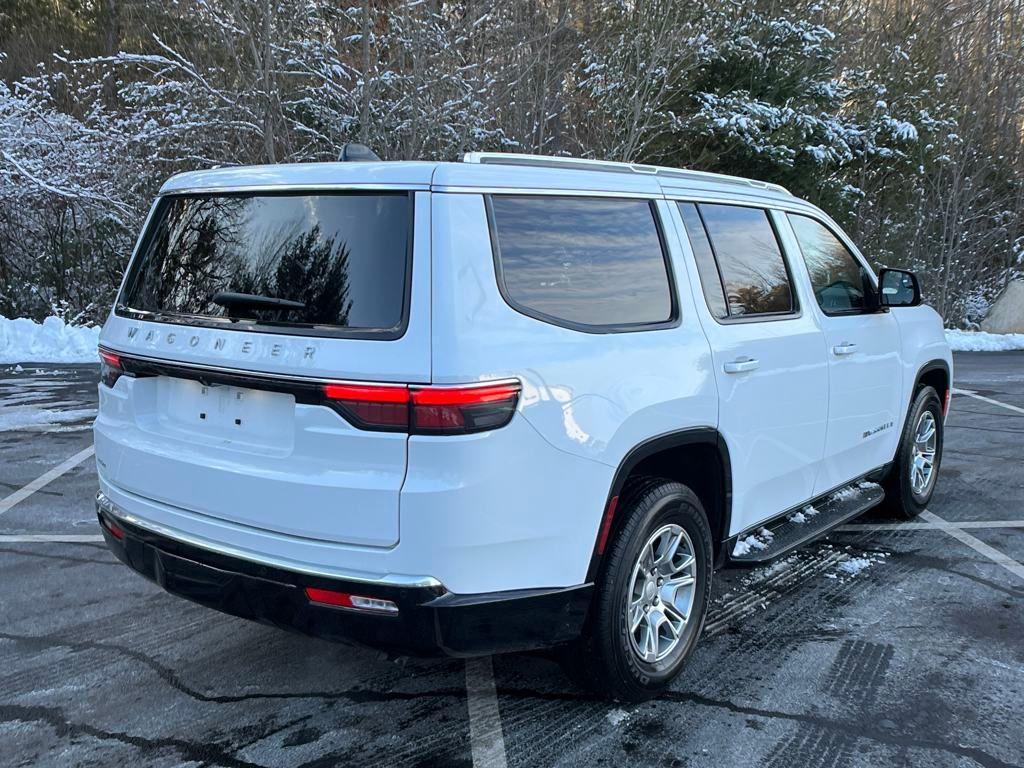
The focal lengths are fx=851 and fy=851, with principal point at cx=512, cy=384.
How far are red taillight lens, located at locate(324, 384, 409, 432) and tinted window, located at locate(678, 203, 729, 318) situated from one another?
1580mm

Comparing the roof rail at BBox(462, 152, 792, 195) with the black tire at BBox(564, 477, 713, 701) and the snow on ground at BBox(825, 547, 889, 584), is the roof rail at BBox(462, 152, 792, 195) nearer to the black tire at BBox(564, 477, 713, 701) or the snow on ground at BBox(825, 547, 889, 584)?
the black tire at BBox(564, 477, 713, 701)

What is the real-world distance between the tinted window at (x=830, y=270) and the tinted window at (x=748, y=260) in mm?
309

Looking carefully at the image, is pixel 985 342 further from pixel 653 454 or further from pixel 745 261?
pixel 653 454

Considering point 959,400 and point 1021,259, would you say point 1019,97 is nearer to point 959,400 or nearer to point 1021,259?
point 1021,259

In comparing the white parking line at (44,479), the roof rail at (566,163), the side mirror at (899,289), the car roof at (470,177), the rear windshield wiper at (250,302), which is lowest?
the white parking line at (44,479)

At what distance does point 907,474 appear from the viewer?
17.5 ft

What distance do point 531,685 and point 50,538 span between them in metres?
3.21

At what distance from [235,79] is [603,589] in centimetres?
1305

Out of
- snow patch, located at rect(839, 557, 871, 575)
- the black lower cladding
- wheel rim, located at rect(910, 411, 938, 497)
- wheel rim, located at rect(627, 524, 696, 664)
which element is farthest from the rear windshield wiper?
wheel rim, located at rect(910, 411, 938, 497)


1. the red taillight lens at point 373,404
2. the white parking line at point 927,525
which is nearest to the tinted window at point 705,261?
the red taillight lens at point 373,404

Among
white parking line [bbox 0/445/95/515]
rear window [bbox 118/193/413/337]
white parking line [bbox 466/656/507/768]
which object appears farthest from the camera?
white parking line [bbox 0/445/95/515]

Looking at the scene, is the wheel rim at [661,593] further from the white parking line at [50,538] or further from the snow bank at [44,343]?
the snow bank at [44,343]

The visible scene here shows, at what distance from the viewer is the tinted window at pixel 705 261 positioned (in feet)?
11.6

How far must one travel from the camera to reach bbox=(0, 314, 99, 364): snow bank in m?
11.8
